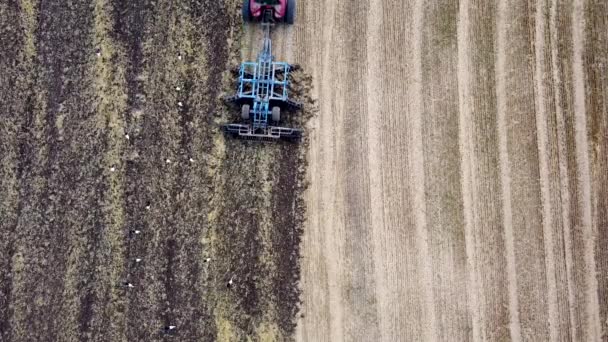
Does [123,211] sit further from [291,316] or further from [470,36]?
[470,36]

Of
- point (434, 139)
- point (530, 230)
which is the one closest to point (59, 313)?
point (434, 139)

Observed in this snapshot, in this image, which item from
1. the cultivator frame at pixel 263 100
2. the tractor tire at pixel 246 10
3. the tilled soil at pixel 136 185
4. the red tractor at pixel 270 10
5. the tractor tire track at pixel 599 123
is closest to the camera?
the tilled soil at pixel 136 185

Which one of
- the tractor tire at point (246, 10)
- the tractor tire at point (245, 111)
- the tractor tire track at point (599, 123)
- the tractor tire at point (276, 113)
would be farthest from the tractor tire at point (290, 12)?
the tractor tire track at point (599, 123)

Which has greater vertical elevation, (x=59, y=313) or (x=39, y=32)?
(x=39, y=32)

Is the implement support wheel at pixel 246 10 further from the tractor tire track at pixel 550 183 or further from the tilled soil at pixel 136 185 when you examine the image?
the tractor tire track at pixel 550 183

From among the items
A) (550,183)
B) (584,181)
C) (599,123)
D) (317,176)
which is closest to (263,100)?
(317,176)

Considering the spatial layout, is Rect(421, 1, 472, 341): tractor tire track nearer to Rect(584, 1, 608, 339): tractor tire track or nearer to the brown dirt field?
the brown dirt field

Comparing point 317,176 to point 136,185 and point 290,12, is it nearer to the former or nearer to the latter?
point 290,12
